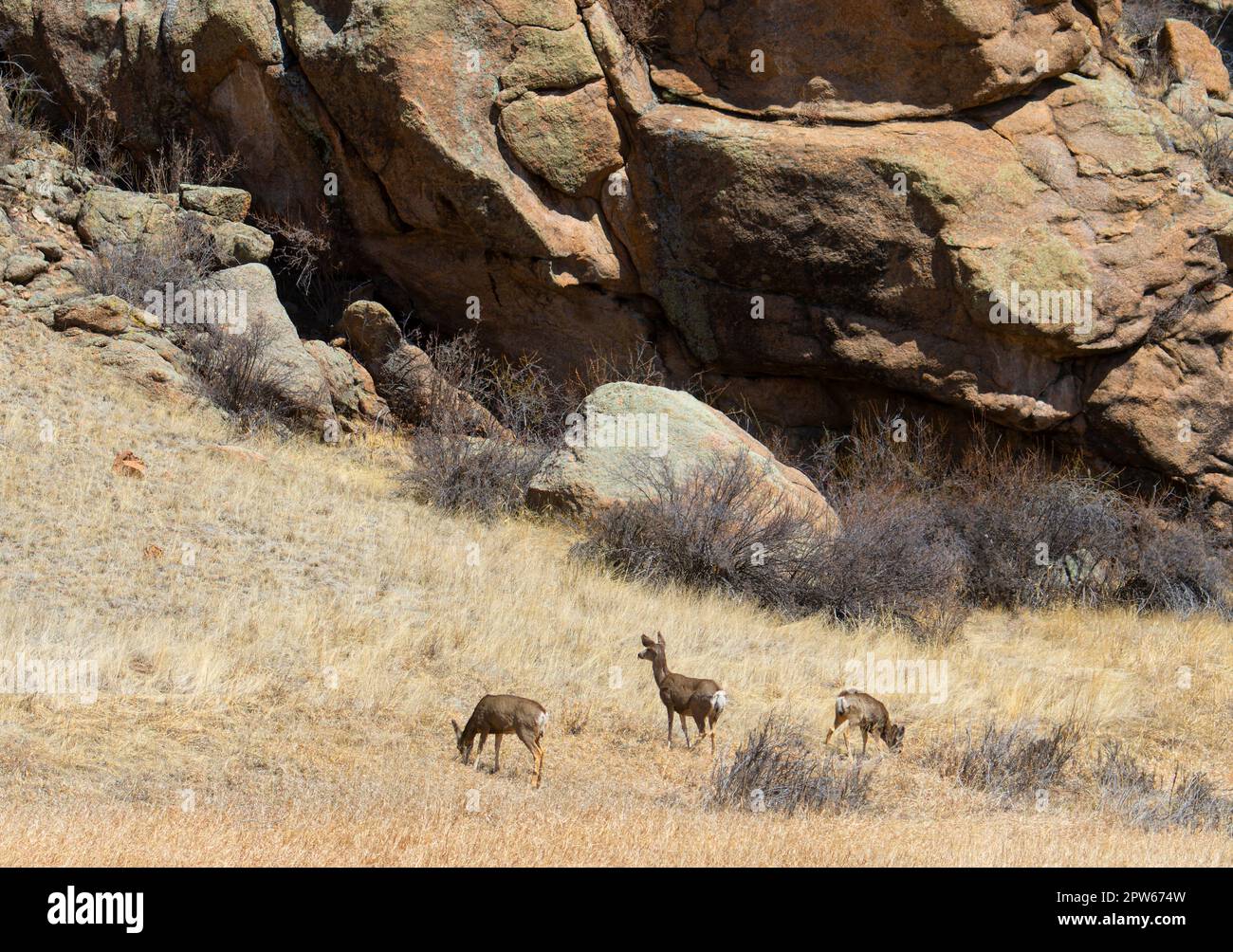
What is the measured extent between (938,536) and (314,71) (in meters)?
10.5

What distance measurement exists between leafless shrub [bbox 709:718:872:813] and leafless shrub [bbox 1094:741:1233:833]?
1.82m

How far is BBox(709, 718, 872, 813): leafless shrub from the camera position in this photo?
29.7 feet

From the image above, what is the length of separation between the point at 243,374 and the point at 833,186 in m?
7.99

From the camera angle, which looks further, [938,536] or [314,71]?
[314,71]

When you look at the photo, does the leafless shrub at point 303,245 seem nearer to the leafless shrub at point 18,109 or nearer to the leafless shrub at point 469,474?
the leafless shrub at point 18,109

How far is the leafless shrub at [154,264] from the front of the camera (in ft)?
62.2

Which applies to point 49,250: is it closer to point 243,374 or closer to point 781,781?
point 243,374

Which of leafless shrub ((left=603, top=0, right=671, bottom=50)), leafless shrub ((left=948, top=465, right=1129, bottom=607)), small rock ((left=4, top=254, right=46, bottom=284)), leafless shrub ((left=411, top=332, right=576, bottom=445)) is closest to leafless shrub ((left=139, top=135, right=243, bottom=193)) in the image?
small rock ((left=4, top=254, right=46, bottom=284))

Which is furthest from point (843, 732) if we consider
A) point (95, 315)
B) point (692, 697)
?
point (95, 315)

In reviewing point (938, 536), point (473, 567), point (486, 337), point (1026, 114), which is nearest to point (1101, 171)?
point (1026, 114)

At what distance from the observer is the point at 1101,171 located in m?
18.5

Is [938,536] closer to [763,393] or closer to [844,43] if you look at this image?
[763,393]

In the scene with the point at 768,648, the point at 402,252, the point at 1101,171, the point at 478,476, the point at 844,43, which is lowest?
the point at 768,648

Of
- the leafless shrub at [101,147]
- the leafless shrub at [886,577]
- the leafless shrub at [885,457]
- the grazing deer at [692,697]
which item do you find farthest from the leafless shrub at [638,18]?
the grazing deer at [692,697]
